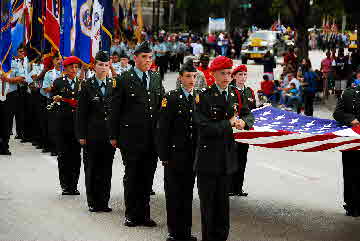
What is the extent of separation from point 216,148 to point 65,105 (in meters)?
4.65

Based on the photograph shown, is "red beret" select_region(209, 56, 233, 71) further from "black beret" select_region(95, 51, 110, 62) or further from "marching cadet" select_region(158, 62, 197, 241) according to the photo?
"black beret" select_region(95, 51, 110, 62)

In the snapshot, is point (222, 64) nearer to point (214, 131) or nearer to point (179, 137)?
point (214, 131)

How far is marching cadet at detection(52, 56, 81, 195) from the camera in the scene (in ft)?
41.1

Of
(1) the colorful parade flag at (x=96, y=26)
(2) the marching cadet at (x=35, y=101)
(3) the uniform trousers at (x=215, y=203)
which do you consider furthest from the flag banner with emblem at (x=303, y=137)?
(2) the marching cadet at (x=35, y=101)

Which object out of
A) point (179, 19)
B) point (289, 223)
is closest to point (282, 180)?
point (289, 223)

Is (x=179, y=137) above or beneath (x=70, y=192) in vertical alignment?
above

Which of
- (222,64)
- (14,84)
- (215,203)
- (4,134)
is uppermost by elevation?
(222,64)

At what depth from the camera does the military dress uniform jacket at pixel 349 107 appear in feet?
35.3

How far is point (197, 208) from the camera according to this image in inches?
455

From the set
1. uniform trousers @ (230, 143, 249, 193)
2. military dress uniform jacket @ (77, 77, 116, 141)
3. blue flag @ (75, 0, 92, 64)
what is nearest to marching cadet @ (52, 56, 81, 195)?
military dress uniform jacket @ (77, 77, 116, 141)

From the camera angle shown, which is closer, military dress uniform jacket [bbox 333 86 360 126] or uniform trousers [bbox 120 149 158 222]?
uniform trousers [bbox 120 149 158 222]

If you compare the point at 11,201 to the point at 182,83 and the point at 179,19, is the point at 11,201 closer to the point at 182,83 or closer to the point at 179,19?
the point at 182,83

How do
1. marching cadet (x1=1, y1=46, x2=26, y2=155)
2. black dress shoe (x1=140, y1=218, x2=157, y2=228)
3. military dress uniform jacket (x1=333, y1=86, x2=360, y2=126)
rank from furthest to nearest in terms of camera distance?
1. marching cadet (x1=1, y1=46, x2=26, y2=155)
2. military dress uniform jacket (x1=333, y1=86, x2=360, y2=126)
3. black dress shoe (x1=140, y1=218, x2=157, y2=228)

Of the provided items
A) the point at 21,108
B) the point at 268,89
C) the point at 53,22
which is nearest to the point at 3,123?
the point at 21,108
